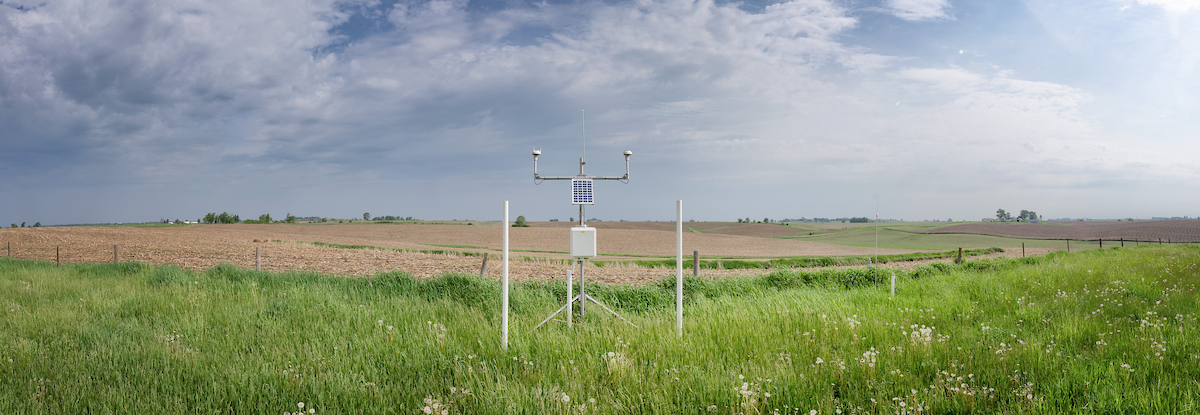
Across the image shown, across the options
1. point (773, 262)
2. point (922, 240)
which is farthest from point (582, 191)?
point (922, 240)

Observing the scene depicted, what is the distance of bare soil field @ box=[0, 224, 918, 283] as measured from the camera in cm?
2556

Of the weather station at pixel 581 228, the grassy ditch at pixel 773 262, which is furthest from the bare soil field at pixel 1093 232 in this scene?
the weather station at pixel 581 228

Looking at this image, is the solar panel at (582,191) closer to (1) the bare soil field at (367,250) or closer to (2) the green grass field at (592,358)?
(2) the green grass field at (592,358)

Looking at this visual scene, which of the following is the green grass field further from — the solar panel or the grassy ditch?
the grassy ditch

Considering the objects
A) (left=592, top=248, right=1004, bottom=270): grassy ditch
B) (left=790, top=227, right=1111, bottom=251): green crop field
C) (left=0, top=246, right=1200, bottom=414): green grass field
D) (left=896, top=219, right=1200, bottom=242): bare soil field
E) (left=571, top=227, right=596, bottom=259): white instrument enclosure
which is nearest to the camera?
(left=0, top=246, right=1200, bottom=414): green grass field

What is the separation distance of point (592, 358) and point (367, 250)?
37.8 meters

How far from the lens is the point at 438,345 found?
643cm

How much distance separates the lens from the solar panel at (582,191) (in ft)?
25.7

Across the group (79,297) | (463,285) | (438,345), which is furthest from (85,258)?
(438,345)

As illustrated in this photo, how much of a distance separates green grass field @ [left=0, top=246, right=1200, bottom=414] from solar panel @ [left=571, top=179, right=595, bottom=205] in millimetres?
1853

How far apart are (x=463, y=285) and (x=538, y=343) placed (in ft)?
20.7

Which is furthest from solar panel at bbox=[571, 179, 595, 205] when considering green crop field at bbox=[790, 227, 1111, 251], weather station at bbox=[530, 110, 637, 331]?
green crop field at bbox=[790, 227, 1111, 251]

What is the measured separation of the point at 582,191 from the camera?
7.91m

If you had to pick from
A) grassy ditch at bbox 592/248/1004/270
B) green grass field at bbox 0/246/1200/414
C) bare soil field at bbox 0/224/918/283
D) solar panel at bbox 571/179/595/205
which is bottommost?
grassy ditch at bbox 592/248/1004/270
